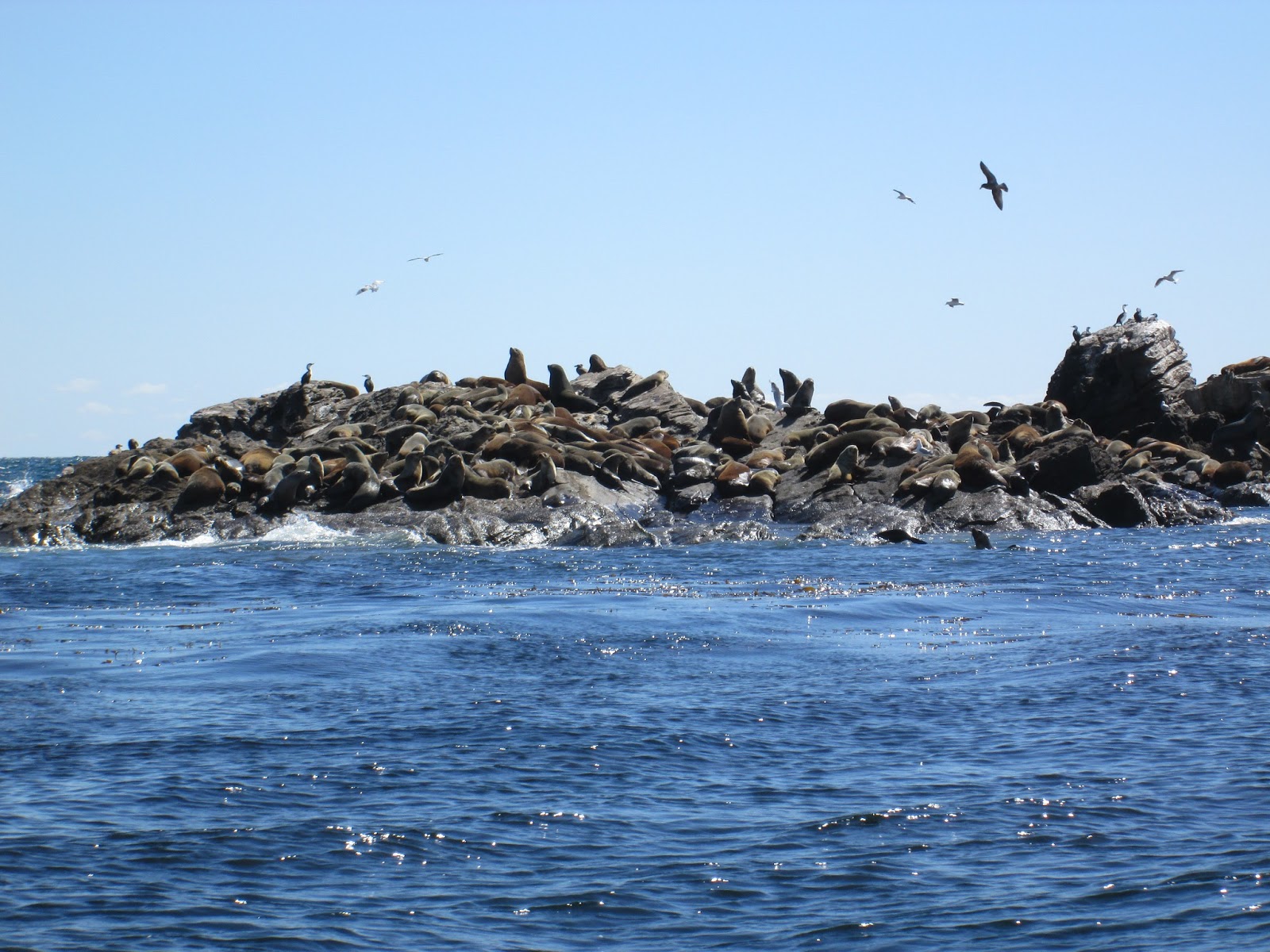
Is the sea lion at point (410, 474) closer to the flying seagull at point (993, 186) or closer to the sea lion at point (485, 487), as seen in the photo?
the sea lion at point (485, 487)

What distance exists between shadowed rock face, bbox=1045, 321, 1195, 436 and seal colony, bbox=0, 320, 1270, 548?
2.16 m

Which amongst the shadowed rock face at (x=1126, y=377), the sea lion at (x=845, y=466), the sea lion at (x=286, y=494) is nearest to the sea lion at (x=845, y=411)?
the sea lion at (x=845, y=466)

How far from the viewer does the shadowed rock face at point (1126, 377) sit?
1476 inches

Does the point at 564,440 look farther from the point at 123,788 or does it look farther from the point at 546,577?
the point at 123,788

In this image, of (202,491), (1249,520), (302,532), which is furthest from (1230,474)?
(202,491)

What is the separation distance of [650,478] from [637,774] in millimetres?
19502

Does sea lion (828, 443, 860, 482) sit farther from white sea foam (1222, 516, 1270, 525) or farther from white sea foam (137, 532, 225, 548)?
white sea foam (137, 532, 225, 548)

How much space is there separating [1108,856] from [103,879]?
564cm

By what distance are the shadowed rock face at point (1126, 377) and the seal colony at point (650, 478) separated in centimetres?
216

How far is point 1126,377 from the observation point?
37.9 meters

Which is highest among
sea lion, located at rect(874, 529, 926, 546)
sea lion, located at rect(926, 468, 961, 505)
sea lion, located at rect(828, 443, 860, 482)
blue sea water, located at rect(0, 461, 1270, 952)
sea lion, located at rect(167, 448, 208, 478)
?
sea lion, located at rect(167, 448, 208, 478)

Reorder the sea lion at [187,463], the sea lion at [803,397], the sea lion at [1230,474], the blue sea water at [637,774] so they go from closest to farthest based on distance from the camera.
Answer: the blue sea water at [637,774], the sea lion at [187,463], the sea lion at [1230,474], the sea lion at [803,397]

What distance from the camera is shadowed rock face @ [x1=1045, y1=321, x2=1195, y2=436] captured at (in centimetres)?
3750

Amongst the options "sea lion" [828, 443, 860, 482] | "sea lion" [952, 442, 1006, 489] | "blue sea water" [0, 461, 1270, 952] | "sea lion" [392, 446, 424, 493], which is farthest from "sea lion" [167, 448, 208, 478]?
"sea lion" [952, 442, 1006, 489]
